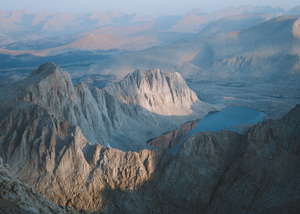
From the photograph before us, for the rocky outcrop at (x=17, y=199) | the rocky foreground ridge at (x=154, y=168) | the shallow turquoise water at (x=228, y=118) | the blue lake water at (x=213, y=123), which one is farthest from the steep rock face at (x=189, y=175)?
the shallow turquoise water at (x=228, y=118)

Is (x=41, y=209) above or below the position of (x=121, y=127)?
above

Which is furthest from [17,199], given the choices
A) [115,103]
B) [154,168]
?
[115,103]

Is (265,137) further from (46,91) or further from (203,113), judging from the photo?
(203,113)

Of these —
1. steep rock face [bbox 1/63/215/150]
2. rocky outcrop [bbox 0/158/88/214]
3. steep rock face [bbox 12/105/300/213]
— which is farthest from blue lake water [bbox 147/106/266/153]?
rocky outcrop [bbox 0/158/88/214]

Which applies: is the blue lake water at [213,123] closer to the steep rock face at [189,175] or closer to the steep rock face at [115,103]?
the steep rock face at [115,103]

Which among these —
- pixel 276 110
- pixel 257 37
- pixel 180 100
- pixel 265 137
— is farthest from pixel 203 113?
pixel 257 37

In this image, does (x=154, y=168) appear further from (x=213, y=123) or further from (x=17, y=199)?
(x=213, y=123)
